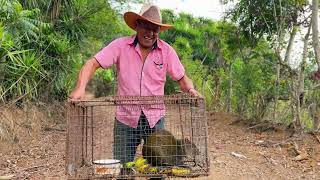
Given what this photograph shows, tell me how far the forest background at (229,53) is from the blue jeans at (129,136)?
3952 mm

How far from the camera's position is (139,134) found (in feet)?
12.0

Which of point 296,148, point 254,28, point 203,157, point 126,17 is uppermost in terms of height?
point 254,28

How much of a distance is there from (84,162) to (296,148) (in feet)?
16.5

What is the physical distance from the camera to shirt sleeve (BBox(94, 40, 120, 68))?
3633mm

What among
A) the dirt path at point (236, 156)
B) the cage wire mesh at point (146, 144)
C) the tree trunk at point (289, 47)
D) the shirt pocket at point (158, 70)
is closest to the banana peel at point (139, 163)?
the cage wire mesh at point (146, 144)

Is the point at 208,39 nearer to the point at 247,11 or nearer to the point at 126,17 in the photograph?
the point at 247,11

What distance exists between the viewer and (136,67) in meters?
3.73

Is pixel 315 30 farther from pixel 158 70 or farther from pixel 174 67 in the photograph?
pixel 158 70

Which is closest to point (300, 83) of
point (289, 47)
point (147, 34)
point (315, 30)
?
point (289, 47)

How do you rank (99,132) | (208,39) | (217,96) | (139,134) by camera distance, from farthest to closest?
(208,39) → (217,96) → (99,132) → (139,134)

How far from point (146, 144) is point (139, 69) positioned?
60 cm

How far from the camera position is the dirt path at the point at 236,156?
262 inches

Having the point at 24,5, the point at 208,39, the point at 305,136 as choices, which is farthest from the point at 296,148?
the point at 208,39

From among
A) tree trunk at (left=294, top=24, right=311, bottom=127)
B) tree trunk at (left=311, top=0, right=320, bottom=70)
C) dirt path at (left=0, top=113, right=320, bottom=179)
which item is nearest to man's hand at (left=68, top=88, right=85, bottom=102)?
dirt path at (left=0, top=113, right=320, bottom=179)
